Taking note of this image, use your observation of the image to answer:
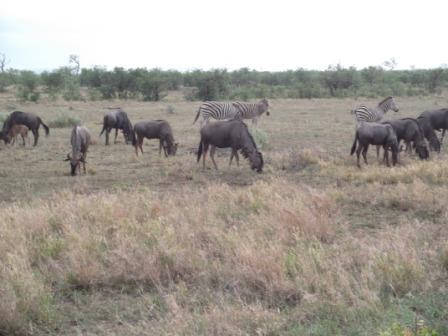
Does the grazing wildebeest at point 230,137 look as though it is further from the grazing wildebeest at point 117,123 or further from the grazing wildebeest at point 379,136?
the grazing wildebeest at point 117,123

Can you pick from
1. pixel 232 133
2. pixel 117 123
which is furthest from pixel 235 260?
pixel 117 123

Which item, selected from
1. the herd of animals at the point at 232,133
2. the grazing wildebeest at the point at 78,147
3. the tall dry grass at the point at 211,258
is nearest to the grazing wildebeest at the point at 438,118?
the herd of animals at the point at 232,133

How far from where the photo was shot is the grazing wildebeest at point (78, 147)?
13.0m

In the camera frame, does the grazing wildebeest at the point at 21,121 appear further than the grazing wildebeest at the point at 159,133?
Yes

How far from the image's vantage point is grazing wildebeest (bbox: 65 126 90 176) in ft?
42.7

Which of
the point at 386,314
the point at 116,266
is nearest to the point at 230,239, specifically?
the point at 116,266

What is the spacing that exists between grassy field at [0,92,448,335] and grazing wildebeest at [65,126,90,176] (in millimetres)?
1880

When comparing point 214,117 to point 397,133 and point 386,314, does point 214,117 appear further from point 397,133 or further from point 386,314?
point 386,314

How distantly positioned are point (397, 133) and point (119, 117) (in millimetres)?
9796

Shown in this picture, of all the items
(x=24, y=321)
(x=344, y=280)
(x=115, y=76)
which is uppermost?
(x=115, y=76)

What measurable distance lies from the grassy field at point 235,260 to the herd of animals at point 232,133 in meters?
1.85

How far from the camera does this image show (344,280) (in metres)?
5.23

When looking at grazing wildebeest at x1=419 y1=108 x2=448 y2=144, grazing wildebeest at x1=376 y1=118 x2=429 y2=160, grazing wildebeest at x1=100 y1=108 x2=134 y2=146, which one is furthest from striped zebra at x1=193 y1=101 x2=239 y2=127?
grazing wildebeest at x1=376 y1=118 x2=429 y2=160

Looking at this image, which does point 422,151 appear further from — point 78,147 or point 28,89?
point 28,89
